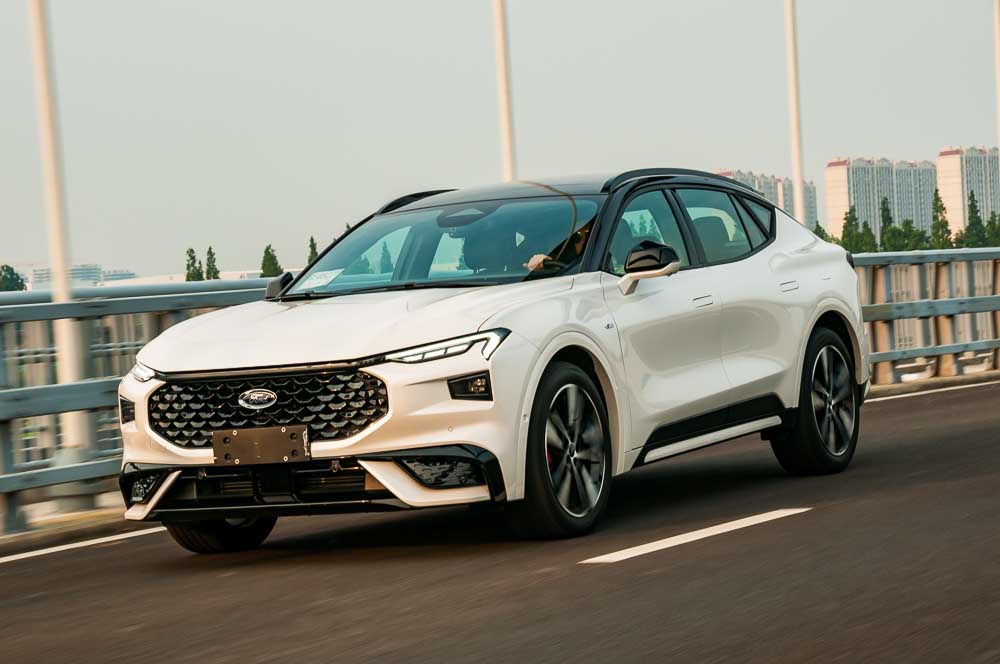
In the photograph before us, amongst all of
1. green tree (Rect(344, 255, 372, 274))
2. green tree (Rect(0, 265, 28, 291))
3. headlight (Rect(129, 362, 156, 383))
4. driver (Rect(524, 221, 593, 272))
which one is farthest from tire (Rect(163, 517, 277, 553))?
green tree (Rect(0, 265, 28, 291))

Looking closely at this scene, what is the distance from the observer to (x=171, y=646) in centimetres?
549

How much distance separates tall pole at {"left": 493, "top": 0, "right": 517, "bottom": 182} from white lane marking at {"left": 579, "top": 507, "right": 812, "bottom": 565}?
11834mm

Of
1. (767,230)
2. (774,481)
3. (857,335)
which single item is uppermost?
(767,230)

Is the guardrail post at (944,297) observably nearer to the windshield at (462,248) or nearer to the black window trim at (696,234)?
the black window trim at (696,234)

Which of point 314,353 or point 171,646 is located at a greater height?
point 314,353

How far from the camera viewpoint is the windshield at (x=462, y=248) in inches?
311

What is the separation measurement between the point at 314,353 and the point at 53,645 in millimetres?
1690

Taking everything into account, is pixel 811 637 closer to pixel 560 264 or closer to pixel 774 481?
pixel 560 264

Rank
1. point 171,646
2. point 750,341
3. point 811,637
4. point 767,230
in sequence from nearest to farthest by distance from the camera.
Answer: point 811,637, point 171,646, point 750,341, point 767,230

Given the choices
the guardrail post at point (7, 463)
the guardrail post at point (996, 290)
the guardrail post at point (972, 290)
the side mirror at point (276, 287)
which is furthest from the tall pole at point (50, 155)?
the guardrail post at point (996, 290)

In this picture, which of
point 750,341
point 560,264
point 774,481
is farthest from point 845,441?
point 560,264

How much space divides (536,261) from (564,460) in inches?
41.1

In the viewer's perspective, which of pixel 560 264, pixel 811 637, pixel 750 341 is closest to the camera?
pixel 811 637

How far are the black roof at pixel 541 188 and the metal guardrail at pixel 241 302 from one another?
1.65 meters
